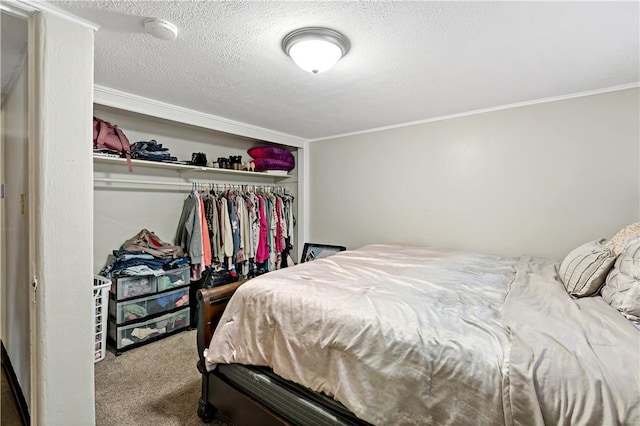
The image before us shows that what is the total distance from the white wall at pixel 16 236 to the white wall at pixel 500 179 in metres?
2.97

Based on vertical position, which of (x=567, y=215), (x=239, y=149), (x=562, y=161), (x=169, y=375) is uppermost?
(x=239, y=149)

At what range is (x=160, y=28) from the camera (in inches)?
58.3

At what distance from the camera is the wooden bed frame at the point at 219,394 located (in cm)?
144

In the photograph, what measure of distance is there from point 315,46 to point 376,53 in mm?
411

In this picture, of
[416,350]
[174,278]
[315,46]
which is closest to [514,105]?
[315,46]

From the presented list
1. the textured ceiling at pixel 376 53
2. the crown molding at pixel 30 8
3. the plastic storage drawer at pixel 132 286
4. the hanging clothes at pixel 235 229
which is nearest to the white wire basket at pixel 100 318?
the plastic storage drawer at pixel 132 286

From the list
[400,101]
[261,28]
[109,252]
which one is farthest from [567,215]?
[109,252]

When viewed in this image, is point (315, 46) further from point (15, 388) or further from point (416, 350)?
point (15, 388)

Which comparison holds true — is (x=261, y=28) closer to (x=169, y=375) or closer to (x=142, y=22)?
(x=142, y=22)

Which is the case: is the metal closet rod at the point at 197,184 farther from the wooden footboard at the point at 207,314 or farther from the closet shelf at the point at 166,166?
the wooden footboard at the point at 207,314

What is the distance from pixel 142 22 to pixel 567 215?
3254 millimetres

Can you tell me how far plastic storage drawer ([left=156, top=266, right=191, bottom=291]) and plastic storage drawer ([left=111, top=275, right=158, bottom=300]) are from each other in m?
0.06

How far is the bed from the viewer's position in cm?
88

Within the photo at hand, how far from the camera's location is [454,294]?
1.53 m
